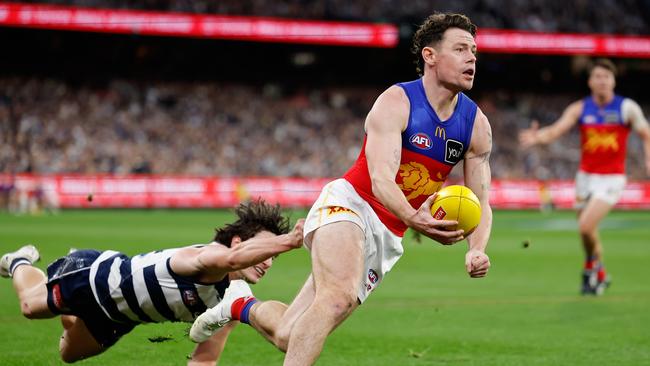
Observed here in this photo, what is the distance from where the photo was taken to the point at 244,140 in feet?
145

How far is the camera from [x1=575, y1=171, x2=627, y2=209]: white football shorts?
13734 millimetres

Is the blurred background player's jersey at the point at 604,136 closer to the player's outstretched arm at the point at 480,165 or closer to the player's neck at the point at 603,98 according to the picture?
the player's neck at the point at 603,98

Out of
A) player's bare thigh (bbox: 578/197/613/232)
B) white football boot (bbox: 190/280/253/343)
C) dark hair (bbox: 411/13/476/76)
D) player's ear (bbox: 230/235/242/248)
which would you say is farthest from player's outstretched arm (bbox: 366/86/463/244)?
player's bare thigh (bbox: 578/197/613/232)

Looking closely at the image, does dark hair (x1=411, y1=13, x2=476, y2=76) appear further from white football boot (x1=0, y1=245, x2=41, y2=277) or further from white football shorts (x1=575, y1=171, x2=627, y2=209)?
white football shorts (x1=575, y1=171, x2=627, y2=209)

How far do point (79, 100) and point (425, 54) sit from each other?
37.9 metres

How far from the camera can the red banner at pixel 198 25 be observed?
38281 millimetres

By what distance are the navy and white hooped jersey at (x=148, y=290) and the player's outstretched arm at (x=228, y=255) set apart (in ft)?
0.36

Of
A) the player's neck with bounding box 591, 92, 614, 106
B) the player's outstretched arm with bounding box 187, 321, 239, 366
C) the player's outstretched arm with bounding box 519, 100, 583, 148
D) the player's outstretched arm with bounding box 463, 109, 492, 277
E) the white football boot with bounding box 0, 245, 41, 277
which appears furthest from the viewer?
the player's neck with bounding box 591, 92, 614, 106

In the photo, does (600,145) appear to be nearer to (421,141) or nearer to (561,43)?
(421,141)

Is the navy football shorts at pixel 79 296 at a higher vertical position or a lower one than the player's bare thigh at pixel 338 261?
lower

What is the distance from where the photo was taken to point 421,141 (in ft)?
20.6

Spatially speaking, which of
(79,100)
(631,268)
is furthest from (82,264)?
(79,100)

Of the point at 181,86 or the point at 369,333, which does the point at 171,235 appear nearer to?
the point at 369,333

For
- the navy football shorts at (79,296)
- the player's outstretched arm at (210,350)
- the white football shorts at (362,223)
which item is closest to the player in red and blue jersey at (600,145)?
the player's outstretched arm at (210,350)
